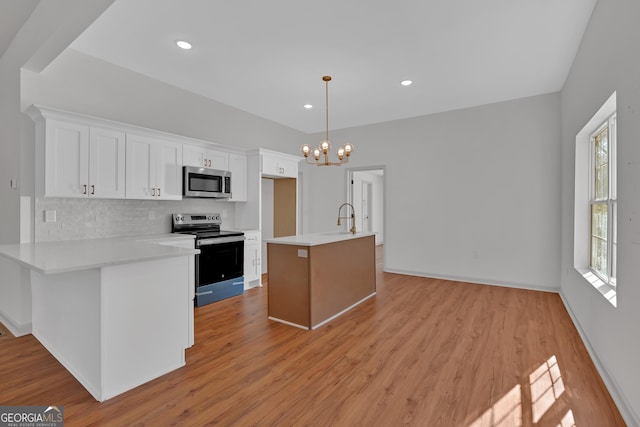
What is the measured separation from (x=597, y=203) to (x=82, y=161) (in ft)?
17.0

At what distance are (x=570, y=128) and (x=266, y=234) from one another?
16.2 ft

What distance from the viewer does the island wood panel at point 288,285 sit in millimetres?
3221

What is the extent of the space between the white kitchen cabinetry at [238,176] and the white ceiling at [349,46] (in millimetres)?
929

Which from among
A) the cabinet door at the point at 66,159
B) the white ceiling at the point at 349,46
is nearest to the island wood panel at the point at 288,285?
the cabinet door at the point at 66,159

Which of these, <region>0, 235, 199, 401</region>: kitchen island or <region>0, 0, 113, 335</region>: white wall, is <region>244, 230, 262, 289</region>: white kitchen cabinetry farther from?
<region>0, 0, 113, 335</region>: white wall

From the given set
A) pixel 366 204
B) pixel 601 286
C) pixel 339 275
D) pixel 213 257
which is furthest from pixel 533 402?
pixel 366 204

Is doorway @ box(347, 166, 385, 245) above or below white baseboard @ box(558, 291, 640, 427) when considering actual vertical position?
above

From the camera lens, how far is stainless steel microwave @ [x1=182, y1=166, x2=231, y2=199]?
13.4 feet

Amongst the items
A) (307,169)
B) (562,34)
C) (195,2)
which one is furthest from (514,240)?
(195,2)

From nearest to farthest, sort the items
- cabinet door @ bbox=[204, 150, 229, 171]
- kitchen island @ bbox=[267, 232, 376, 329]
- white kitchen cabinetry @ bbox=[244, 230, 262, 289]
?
kitchen island @ bbox=[267, 232, 376, 329]
cabinet door @ bbox=[204, 150, 229, 171]
white kitchen cabinetry @ bbox=[244, 230, 262, 289]

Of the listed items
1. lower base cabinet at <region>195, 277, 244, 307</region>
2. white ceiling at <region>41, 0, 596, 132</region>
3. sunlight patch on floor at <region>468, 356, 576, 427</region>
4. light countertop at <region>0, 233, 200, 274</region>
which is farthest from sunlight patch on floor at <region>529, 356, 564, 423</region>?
lower base cabinet at <region>195, 277, 244, 307</region>

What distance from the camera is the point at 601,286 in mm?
2574

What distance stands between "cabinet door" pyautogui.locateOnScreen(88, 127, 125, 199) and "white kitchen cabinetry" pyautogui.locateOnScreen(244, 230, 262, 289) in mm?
1797

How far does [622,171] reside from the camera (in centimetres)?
198
